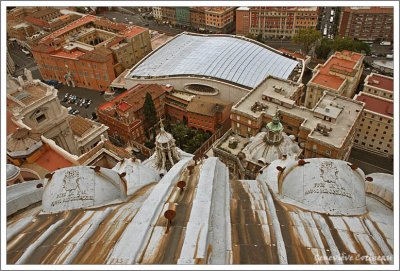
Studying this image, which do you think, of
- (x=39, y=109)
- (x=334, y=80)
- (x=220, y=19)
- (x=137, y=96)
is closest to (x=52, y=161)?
(x=39, y=109)

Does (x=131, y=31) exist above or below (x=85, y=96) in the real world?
above

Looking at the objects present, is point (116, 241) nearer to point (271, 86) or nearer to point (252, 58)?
point (271, 86)

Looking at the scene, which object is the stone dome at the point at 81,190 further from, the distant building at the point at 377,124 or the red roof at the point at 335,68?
the red roof at the point at 335,68

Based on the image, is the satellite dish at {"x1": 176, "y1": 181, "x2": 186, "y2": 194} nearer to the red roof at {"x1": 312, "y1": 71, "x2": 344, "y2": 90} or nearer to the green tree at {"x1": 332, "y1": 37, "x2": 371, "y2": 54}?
the red roof at {"x1": 312, "y1": 71, "x2": 344, "y2": 90}

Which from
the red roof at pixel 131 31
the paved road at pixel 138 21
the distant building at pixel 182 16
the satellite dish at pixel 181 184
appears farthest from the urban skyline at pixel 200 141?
the red roof at pixel 131 31

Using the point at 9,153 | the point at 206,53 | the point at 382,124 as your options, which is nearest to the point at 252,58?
the point at 206,53

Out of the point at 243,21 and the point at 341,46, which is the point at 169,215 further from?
the point at 243,21
